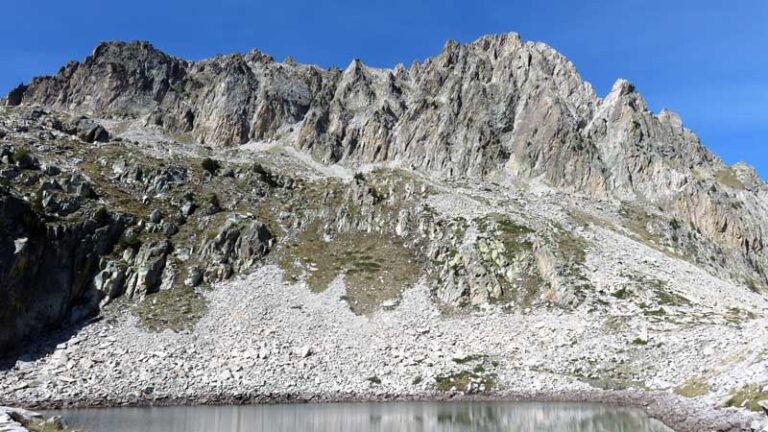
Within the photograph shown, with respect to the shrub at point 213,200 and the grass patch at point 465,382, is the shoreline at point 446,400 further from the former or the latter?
the shrub at point 213,200

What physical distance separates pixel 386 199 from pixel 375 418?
209 ft

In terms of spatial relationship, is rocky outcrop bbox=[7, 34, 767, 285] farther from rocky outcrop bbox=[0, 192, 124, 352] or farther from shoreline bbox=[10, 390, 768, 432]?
rocky outcrop bbox=[0, 192, 124, 352]

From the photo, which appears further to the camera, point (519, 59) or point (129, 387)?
point (519, 59)

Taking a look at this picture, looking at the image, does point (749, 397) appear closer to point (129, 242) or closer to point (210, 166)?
point (129, 242)

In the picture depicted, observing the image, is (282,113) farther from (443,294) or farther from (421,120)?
(443,294)

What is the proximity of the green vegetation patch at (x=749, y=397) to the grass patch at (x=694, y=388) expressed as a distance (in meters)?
4.60

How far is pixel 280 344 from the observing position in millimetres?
66125

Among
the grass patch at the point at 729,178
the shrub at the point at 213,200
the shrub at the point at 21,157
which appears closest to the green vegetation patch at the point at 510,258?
the shrub at the point at 213,200

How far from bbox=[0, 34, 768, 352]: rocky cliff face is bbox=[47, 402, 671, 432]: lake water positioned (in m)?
24.7

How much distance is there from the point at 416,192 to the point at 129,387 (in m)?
63.1

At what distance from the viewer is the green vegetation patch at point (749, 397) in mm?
36094

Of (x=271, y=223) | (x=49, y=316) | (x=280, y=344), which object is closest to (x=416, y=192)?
(x=271, y=223)

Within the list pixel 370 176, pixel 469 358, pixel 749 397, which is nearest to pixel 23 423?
pixel 749 397

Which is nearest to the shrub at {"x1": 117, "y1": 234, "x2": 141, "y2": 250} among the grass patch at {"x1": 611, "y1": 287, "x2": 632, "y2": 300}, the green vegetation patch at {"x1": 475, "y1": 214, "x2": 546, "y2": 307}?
the green vegetation patch at {"x1": 475, "y1": 214, "x2": 546, "y2": 307}
